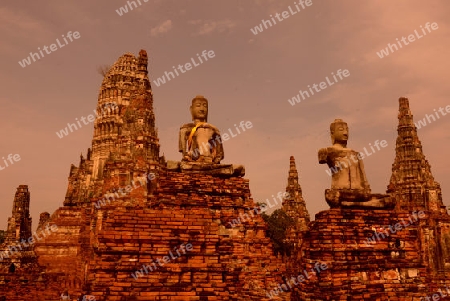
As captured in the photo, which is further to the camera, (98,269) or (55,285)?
(55,285)

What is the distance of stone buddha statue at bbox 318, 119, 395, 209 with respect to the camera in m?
7.53

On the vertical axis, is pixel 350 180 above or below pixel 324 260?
Answer: above

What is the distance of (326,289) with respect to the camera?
6.58m

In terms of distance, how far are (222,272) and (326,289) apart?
179 centimetres

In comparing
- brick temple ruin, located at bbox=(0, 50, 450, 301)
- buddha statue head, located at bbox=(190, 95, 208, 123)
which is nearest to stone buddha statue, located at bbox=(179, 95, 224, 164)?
buddha statue head, located at bbox=(190, 95, 208, 123)

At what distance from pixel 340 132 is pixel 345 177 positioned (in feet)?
3.30

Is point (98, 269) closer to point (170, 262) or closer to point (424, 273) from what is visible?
point (170, 262)

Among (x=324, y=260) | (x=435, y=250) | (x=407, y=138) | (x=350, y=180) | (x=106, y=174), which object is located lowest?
(x=435, y=250)

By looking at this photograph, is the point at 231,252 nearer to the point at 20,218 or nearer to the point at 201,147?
the point at 201,147

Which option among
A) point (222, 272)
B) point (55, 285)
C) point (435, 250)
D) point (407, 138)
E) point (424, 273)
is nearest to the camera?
point (222, 272)

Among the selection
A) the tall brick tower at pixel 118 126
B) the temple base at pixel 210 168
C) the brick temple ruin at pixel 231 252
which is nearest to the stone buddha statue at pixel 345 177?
the brick temple ruin at pixel 231 252

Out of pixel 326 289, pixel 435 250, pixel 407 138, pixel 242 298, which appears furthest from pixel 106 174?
pixel 407 138

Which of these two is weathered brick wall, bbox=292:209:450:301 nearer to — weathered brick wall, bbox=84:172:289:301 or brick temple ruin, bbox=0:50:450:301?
brick temple ruin, bbox=0:50:450:301

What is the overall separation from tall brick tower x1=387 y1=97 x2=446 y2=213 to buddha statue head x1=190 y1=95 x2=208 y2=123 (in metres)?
24.1
